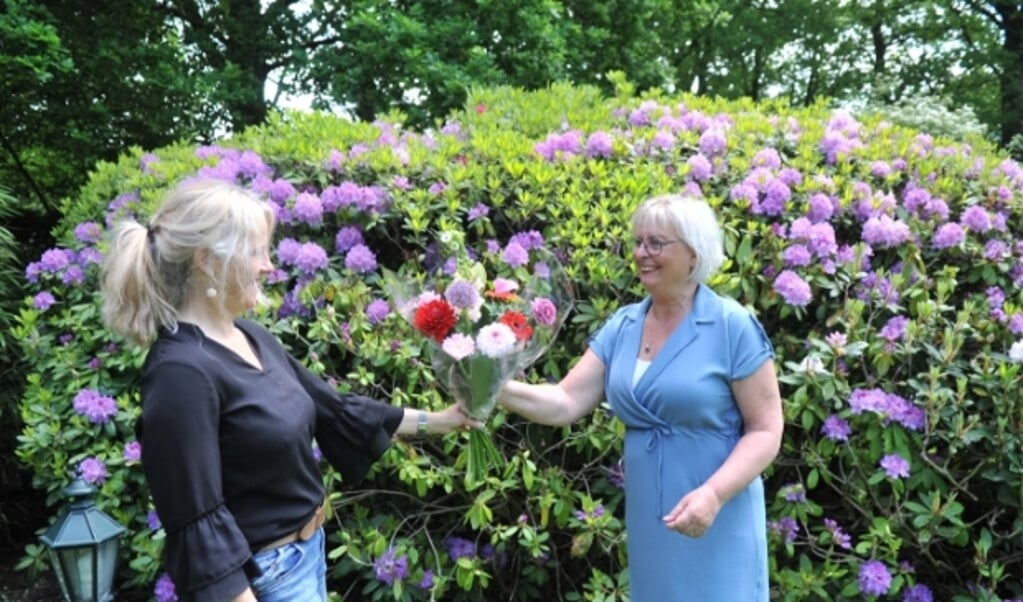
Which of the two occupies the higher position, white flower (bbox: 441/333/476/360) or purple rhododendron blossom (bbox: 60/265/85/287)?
white flower (bbox: 441/333/476/360)

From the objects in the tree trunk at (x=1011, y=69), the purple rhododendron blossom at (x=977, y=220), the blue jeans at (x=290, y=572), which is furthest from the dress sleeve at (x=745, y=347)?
the tree trunk at (x=1011, y=69)

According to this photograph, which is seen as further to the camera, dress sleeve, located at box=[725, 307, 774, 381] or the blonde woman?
dress sleeve, located at box=[725, 307, 774, 381]

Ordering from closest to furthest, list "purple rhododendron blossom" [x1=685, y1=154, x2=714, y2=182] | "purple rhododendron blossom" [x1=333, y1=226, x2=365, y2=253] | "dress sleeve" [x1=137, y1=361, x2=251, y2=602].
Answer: "dress sleeve" [x1=137, y1=361, x2=251, y2=602] < "purple rhododendron blossom" [x1=333, y1=226, x2=365, y2=253] < "purple rhododendron blossom" [x1=685, y1=154, x2=714, y2=182]

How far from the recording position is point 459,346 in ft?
7.66

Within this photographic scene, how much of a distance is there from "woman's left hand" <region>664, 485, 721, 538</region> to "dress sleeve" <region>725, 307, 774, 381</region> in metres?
0.32

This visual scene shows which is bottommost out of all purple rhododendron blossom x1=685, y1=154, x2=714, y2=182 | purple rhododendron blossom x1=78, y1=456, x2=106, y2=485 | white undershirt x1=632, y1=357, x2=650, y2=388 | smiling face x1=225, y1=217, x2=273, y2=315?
purple rhododendron blossom x1=78, y1=456, x2=106, y2=485

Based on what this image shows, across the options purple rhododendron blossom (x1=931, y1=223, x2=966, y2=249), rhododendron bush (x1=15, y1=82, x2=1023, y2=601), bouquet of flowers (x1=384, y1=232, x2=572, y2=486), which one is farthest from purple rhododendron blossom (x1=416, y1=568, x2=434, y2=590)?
purple rhododendron blossom (x1=931, y1=223, x2=966, y2=249)

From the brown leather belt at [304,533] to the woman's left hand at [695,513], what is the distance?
0.82 m

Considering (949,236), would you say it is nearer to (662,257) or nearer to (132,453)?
(662,257)

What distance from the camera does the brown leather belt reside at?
1991 mm

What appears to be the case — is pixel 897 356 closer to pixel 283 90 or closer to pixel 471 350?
pixel 471 350

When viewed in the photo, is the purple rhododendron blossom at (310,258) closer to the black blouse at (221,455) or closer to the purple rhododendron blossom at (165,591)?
the purple rhododendron blossom at (165,591)

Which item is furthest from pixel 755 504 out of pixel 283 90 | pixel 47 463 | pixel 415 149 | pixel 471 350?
pixel 283 90

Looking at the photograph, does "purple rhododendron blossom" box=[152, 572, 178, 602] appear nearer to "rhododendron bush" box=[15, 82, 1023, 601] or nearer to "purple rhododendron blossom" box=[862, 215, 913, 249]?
"rhododendron bush" box=[15, 82, 1023, 601]
